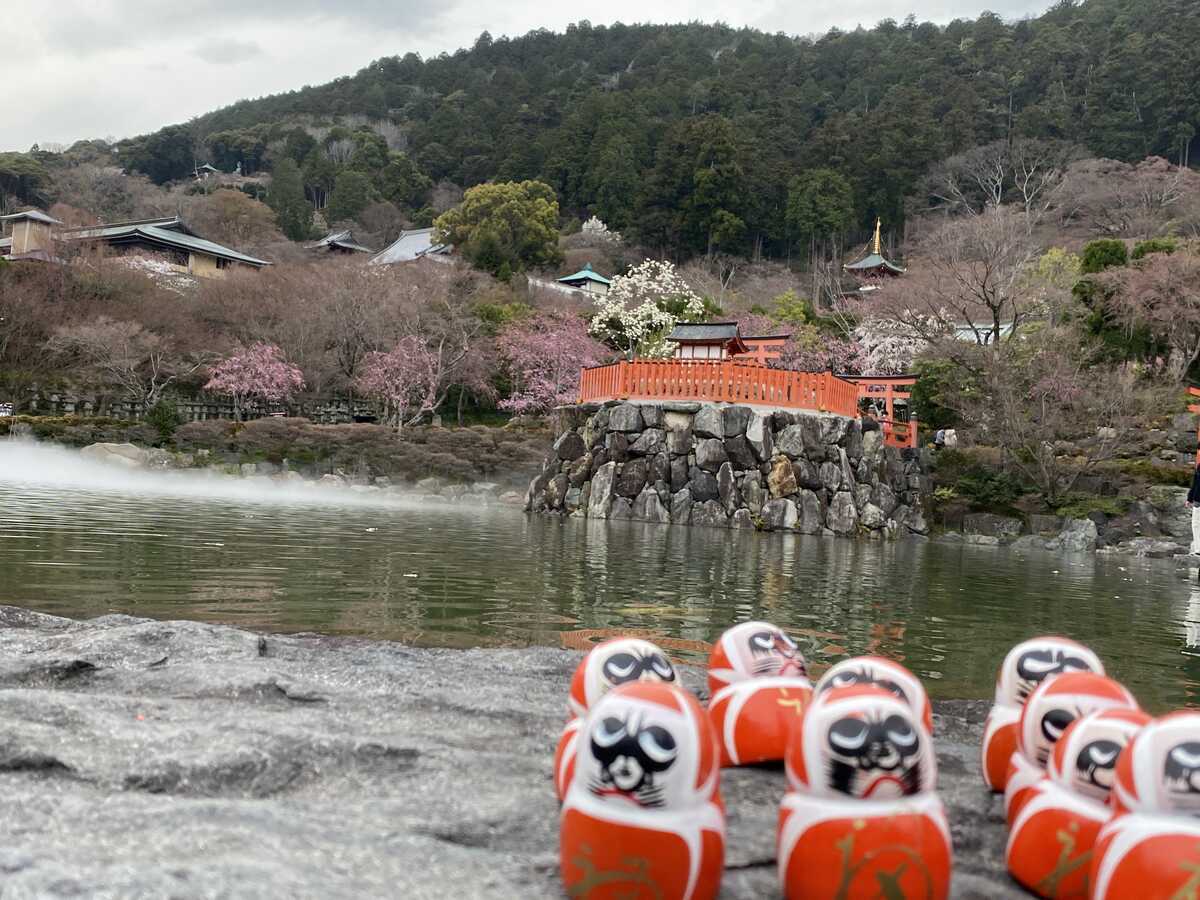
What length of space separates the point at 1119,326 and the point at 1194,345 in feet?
6.90

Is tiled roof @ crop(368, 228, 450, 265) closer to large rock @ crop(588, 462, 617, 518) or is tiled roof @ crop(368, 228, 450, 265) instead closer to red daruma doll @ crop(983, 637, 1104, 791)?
large rock @ crop(588, 462, 617, 518)

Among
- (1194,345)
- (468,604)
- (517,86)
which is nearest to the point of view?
(468,604)

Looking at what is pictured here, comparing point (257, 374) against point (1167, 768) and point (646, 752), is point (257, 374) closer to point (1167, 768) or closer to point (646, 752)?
point (646, 752)

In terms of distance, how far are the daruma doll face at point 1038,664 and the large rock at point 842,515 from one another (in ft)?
52.1

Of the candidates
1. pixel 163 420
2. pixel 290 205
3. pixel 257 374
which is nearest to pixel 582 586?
→ pixel 163 420

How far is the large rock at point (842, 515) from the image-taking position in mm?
18625

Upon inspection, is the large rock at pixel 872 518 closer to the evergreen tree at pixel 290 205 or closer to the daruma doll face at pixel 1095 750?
the daruma doll face at pixel 1095 750

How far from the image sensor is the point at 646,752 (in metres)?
2.10

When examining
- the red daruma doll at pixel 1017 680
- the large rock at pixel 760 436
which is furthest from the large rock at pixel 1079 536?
the red daruma doll at pixel 1017 680

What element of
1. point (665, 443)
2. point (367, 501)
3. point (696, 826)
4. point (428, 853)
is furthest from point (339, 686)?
point (367, 501)

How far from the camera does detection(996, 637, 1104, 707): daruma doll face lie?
2.95m

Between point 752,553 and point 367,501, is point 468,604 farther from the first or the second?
point 367,501

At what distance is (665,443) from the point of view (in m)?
19.3

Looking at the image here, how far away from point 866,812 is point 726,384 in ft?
57.3
